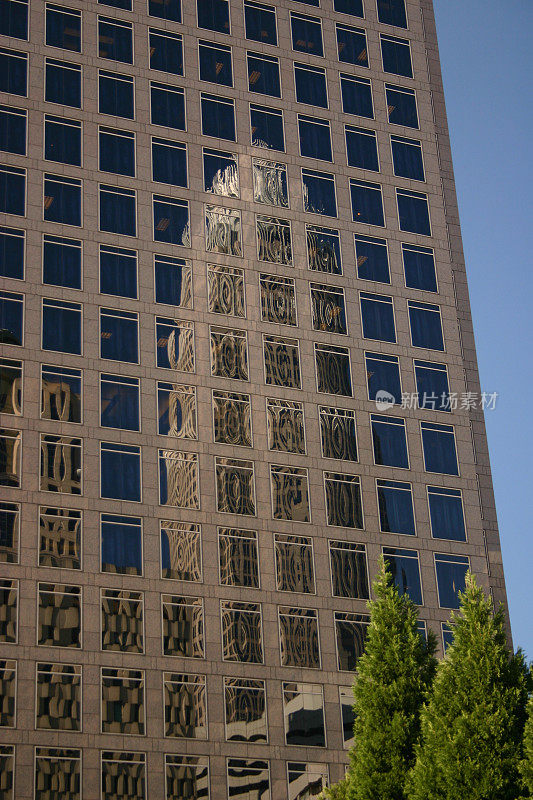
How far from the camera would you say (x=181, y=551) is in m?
61.1

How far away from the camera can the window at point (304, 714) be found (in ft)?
197

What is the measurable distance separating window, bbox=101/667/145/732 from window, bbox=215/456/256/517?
30.2 feet

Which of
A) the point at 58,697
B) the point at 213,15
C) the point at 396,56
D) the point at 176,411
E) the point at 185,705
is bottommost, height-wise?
the point at 185,705

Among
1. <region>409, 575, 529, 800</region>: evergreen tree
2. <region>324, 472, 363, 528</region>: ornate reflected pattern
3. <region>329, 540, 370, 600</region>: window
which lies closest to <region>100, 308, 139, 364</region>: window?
<region>324, 472, 363, 528</region>: ornate reflected pattern

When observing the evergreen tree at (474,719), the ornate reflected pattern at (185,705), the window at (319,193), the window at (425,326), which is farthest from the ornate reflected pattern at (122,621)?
the window at (319,193)

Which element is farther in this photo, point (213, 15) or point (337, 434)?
point (213, 15)

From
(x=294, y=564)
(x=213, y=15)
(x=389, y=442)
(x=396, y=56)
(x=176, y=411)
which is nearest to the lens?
(x=294, y=564)

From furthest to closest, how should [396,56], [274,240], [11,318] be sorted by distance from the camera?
[396,56] < [274,240] < [11,318]

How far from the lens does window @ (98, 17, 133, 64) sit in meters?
70.1

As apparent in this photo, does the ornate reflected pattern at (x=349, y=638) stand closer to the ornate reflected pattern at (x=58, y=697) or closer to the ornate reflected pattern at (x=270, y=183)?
the ornate reflected pattern at (x=58, y=697)

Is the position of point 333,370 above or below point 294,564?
above

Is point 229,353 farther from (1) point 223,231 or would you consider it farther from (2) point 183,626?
(2) point 183,626

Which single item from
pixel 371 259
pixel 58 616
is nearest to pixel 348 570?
pixel 58 616

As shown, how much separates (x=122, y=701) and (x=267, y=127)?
3203 cm
